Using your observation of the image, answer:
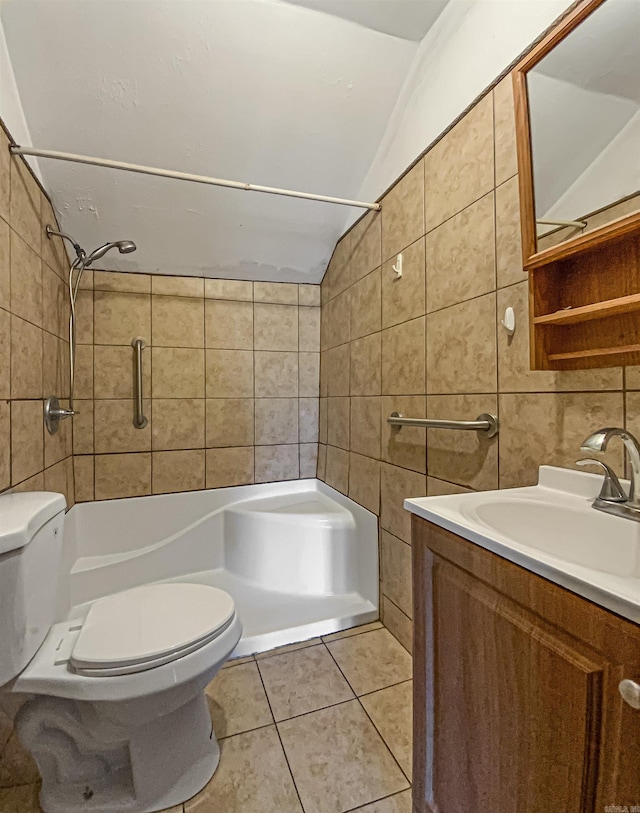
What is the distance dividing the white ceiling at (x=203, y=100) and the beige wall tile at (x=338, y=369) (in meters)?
0.73

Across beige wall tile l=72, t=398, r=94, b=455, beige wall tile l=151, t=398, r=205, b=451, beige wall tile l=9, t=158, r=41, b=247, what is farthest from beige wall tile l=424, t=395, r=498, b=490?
beige wall tile l=72, t=398, r=94, b=455

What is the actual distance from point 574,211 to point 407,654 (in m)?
1.63

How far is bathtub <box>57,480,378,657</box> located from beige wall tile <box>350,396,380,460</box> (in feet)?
1.00

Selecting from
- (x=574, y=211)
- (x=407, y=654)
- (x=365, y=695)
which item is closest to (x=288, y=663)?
(x=365, y=695)

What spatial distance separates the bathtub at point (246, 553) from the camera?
184cm

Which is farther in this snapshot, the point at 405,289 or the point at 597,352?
the point at 405,289

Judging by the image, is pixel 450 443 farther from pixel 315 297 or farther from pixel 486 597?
pixel 315 297

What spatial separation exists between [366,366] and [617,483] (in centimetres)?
124

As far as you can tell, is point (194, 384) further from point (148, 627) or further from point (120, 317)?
point (148, 627)

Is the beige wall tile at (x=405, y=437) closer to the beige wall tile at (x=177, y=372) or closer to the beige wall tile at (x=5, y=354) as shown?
the beige wall tile at (x=177, y=372)

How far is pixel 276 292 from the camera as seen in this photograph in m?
2.45

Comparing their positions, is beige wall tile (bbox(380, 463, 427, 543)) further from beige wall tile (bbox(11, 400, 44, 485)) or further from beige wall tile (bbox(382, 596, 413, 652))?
beige wall tile (bbox(11, 400, 44, 485))

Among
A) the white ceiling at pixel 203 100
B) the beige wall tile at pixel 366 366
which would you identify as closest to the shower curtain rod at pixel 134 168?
the white ceiling at pixel 203 100

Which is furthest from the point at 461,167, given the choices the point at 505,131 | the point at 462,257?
the point at 462,257
